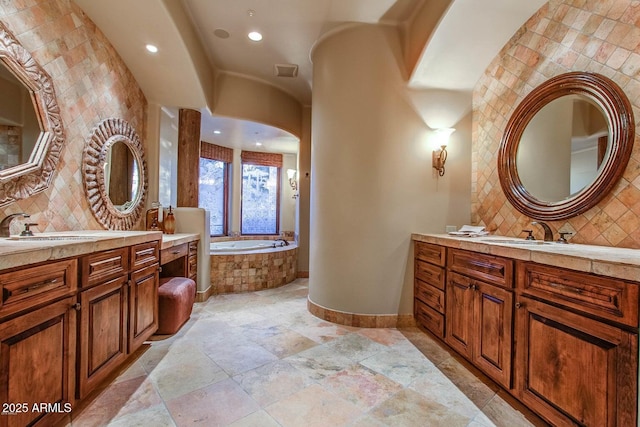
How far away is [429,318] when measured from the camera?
8.15 ft

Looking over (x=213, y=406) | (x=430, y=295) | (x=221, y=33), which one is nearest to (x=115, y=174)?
(x=221, y=33)

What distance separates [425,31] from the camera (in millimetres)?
2395

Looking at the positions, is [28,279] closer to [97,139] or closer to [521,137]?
[97,139]

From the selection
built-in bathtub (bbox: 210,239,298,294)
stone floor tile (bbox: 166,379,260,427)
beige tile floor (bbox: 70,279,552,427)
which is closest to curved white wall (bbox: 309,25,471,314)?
beige tile floor (bbox: 70,279,552,427)

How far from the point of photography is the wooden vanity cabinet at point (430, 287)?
231 cm

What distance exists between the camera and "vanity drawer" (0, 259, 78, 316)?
1069 millimetres

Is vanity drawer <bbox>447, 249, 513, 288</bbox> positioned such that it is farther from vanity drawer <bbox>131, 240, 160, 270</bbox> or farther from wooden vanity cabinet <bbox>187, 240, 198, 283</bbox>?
wooden vanity cabinet <bbox>187, 240, 198, 283</bbox>

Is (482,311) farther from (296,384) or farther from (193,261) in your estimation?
(193,261)

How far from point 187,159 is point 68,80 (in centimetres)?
165

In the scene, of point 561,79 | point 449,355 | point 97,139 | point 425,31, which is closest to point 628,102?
point 561,79

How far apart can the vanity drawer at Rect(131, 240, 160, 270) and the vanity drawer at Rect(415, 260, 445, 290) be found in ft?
7.46

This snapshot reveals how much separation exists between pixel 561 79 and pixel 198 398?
3.09 metres

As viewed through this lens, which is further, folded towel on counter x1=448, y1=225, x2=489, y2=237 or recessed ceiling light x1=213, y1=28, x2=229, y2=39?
recessed ceiling light x1=213, y1=28, x2=229, y2=39

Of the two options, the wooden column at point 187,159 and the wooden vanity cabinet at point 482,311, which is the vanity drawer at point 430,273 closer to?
the wooden vanity cabinet at point 482,311
